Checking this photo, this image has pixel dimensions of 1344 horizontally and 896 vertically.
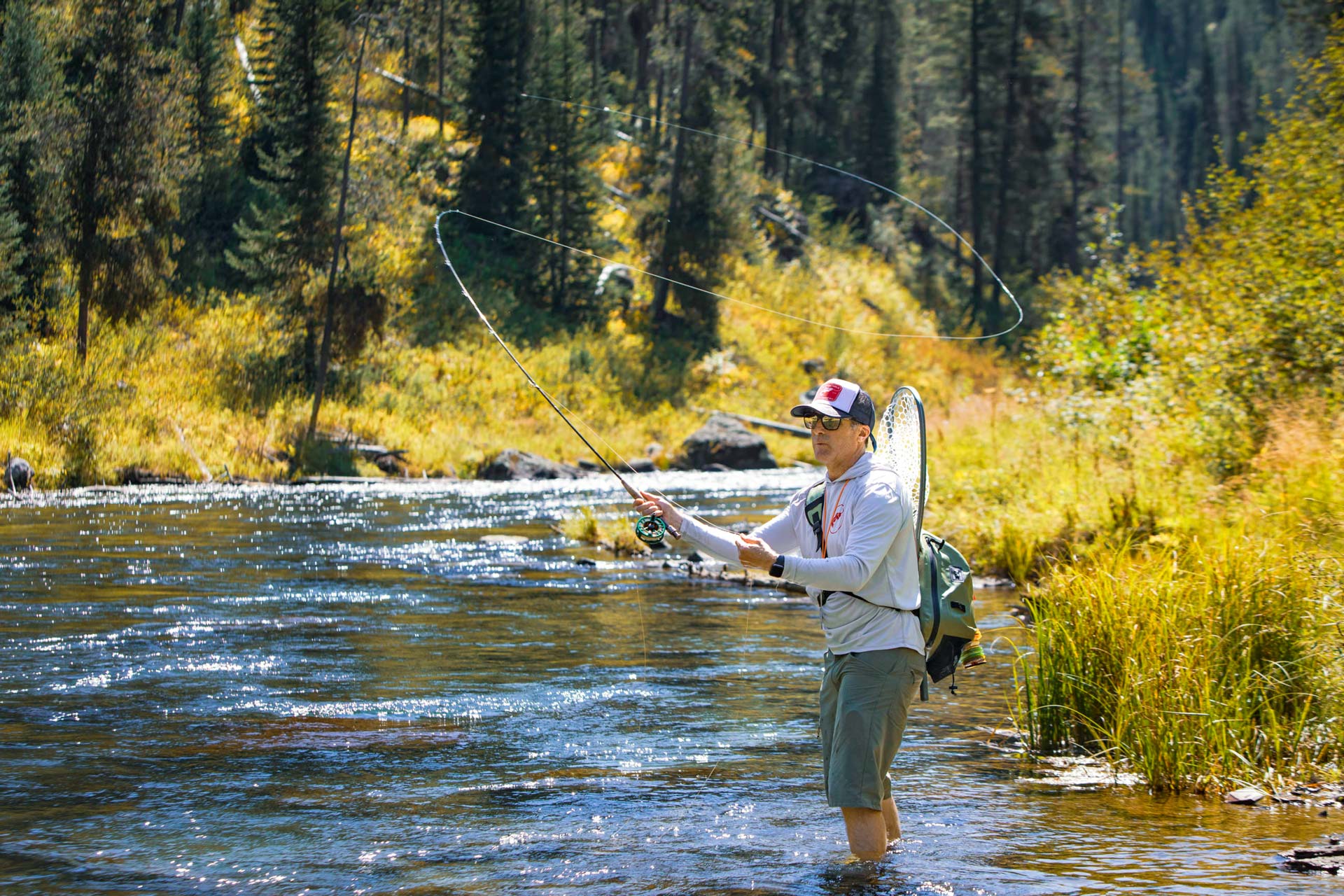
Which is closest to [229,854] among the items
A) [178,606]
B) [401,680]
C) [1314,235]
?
[401,680]

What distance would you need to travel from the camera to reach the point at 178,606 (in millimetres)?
11930

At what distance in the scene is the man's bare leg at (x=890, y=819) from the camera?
201 inches

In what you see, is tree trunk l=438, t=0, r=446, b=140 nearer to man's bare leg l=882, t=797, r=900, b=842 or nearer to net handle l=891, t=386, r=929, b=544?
net handle l=891, t=386, r=929, b=544

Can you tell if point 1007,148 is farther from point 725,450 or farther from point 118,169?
point 118,169

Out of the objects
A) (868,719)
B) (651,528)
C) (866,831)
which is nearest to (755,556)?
(651,528)

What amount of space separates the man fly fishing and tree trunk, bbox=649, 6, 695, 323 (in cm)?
3458

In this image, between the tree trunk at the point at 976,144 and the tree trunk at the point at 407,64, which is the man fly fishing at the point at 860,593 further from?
the tree trunk at the point at 976,144

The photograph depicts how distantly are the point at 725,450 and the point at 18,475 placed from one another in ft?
53.8

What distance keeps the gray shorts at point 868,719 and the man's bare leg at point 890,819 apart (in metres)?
0.45

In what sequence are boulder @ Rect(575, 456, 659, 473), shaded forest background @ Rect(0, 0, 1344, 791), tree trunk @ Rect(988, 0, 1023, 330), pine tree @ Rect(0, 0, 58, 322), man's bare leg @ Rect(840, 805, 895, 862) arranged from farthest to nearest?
tree trunk @ Rect(988, 0, 1023, 330) < boulder @ Rect(575, 456, 659, 473) < pine tree @ Rect(0, 0, 58, 322) < shaded forest background @ Rect(0, 0, 1344, 791) < man's bare leg @ Rect(840, 805, 895, 862)

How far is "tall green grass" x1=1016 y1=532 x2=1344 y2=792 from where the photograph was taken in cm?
602

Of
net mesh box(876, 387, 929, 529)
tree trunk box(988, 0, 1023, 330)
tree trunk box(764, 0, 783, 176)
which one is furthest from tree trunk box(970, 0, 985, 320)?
net mesh box(876, 387, 929, 529)

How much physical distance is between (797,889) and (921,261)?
52242 mm

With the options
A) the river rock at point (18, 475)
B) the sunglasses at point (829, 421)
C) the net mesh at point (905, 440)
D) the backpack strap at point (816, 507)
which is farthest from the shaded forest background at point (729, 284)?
the sunglasses at point (829, 421)
